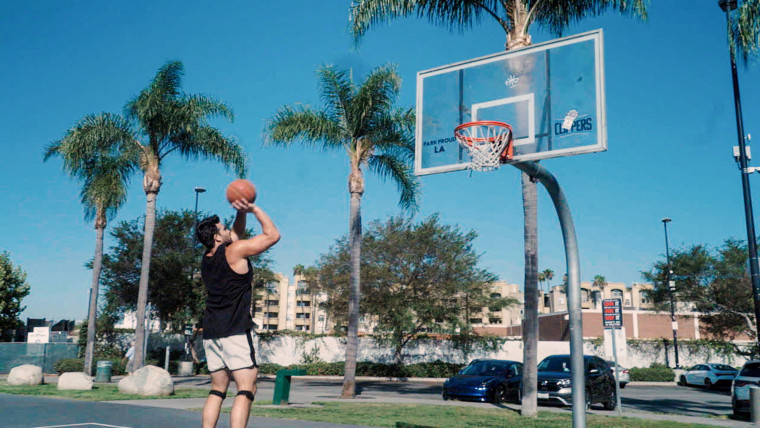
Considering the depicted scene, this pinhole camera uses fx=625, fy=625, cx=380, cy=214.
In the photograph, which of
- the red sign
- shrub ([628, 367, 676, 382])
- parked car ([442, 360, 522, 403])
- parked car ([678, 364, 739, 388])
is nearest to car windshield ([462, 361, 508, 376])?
parked car ([442, 360, 522, 403])

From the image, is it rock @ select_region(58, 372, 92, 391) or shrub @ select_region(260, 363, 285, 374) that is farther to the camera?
shrub @ select_region(260, 363, 285, 374)

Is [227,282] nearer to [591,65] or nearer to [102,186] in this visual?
[591,65]

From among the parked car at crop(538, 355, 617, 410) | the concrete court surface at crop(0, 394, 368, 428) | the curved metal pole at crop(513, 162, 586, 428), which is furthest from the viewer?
the parked car at crop(538, 355, 617, 410)

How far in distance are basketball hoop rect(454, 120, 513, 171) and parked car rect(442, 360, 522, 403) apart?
11268mm

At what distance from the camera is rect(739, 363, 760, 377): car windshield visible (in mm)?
16375

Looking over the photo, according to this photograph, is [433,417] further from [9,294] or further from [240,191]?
[9,294]

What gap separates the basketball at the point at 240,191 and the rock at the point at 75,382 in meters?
15.5

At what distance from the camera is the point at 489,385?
61.3 feet

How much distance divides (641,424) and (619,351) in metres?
2.85

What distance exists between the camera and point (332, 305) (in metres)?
34.4

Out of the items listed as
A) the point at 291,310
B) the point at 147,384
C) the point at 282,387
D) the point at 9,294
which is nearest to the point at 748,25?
the point at 282,387

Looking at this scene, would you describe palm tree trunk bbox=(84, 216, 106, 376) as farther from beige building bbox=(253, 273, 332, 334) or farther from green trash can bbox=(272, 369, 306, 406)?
beige building bbox=(253, 273, 332, 334)

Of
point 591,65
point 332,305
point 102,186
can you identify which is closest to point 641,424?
point 591,65

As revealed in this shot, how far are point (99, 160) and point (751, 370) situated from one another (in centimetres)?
2397
